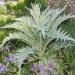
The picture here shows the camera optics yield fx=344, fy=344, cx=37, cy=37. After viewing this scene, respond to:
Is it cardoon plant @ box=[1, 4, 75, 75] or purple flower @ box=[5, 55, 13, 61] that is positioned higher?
cardoon plant @ box=[1, 4, 75, 75]

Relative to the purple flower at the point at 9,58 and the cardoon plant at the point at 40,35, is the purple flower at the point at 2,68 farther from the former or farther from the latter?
the cardoon plant at the point at 40,35

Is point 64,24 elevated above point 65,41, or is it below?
above

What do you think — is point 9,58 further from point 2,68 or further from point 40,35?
point 40,35

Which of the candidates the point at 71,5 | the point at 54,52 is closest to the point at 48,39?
the point at 54,52

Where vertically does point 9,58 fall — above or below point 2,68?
above

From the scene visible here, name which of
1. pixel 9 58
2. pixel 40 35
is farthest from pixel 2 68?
pixel 40 35

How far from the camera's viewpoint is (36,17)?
5164 millimetres

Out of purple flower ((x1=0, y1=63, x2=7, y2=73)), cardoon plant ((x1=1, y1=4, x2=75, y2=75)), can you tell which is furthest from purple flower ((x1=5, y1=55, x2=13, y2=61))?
cardoon plant ((x1=1, y1=4, x2=75, y2=75))

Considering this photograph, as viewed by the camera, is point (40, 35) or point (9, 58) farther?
point (9, 58)

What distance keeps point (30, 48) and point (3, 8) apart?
1985mm

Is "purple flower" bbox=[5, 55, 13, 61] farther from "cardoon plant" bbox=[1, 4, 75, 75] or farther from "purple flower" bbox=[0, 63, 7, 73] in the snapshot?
"cardoon plant" bbox=[1, 4, 75, 75]

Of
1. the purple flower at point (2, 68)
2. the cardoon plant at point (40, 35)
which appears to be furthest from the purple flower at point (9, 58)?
the cardoon plant at point (40, 35)

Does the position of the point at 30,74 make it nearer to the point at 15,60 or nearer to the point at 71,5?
the point at 15,60

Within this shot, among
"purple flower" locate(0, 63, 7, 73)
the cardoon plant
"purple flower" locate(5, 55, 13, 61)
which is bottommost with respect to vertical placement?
"purple flower" locate(0, 63, 7, 73)
